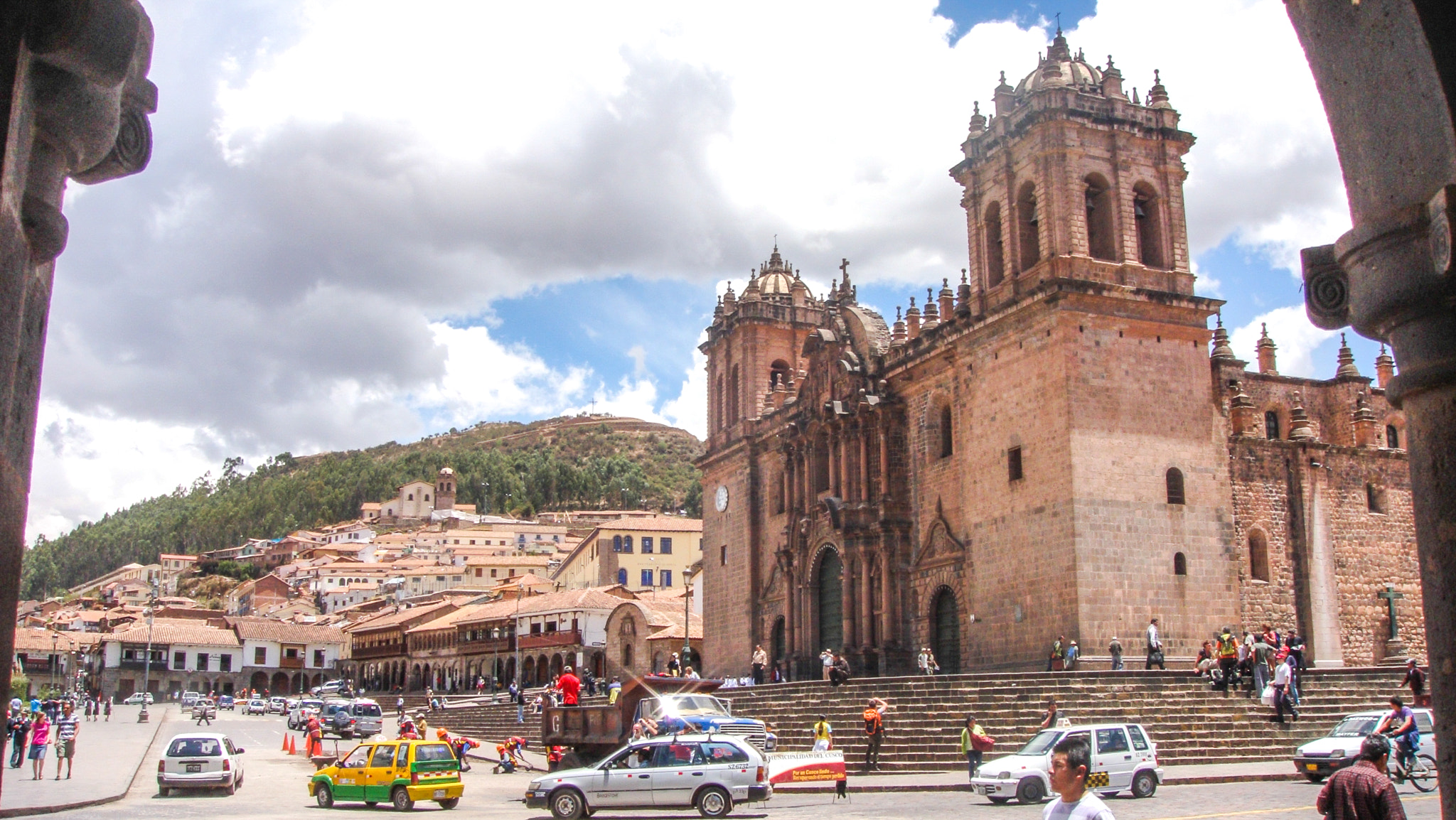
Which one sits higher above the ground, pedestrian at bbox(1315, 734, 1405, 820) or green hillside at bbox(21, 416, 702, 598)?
green hillside at bbox(21, 416, 702, 598)

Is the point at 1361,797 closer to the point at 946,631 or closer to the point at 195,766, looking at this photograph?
the point at 195,766

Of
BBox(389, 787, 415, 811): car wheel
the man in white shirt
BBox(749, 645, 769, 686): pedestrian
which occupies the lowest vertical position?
BBox(389, 787, 415, 811): car wheel

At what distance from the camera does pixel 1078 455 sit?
26.8 meters

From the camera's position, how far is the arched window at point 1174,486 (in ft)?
90.5

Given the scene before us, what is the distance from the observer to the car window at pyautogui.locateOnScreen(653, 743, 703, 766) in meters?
16.9

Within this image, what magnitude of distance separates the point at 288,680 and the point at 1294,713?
76315 mm

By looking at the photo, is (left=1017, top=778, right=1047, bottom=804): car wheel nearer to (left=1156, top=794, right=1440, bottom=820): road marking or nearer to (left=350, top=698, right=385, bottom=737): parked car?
(left=1156, top=794, right=1440, bottom=820): road marking

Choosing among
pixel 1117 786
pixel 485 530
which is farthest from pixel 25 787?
pixel 485 530

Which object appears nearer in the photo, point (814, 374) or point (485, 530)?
point (814, 374)

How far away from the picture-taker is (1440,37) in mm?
3475

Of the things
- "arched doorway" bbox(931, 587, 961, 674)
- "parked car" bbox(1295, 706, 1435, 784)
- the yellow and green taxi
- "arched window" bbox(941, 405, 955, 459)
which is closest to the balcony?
"arched doorway" bbox(931, 587, 961, 674)

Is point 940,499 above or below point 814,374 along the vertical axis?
below

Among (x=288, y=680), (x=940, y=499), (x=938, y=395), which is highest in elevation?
(x=938, y=395)

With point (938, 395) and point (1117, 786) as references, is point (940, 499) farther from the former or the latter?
point (1117, 786)
